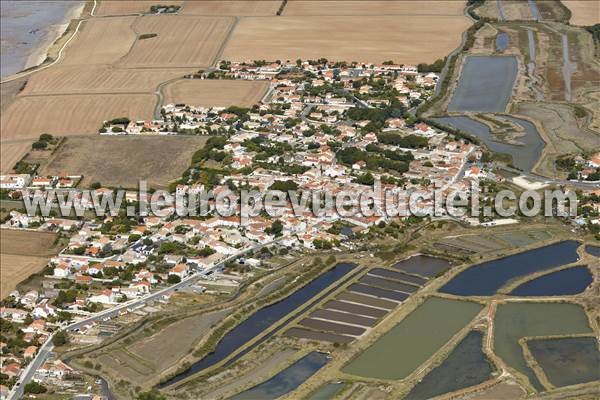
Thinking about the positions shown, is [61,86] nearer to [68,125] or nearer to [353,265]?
[68,125]

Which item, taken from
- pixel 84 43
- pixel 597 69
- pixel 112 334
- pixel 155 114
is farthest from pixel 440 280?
pixel 84 43

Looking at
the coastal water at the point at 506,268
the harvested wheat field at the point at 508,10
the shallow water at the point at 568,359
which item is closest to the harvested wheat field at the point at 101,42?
the harvested wheat field at the point at 508,10

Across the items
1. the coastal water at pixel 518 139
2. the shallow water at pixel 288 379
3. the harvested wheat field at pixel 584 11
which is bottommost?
the harvested wheat field at pixel 584 11

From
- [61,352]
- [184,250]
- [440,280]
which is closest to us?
[61,352]

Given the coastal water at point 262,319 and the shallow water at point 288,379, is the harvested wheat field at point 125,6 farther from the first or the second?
the shallow water at point 288,379

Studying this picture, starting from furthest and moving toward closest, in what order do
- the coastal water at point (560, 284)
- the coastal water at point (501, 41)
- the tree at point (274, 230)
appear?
the coastal water at point (501, 41) → the tree at point (274, 230) → the coastal water at point (560, 284)

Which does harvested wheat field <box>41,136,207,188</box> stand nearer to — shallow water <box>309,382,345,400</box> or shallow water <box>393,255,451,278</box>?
shallow water <box>393,255,451,278</box>

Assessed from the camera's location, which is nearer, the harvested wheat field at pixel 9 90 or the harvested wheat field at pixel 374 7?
the harvested wheat field at pixel 9 90

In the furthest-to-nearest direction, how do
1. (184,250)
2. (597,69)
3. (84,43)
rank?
(84,43), (597,69), (184,250)
